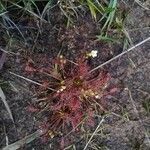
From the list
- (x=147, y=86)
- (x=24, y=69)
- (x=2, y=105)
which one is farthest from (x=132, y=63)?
(x=2, y=105)

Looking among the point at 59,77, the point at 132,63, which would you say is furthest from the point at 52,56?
the point at 132,63

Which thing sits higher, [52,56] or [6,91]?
[52,56]

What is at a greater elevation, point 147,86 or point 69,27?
point 69,27

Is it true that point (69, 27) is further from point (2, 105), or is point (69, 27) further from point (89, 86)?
point (2, 105)

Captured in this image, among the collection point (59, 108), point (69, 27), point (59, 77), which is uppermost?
point (69, 27)

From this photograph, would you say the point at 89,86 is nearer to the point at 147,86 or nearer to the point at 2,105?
the point at 147,86
